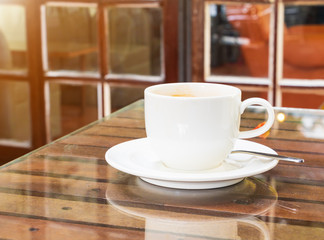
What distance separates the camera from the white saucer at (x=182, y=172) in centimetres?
69

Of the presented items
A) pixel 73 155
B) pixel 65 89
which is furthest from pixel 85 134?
pixel 65 89

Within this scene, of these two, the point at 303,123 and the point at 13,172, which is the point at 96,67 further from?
the point at 13,172

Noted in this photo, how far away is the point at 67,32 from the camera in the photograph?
249cm

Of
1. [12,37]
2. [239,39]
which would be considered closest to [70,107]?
[12,37]

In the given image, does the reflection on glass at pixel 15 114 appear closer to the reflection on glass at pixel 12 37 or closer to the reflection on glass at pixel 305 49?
the reflection on glass at pixel 12 37

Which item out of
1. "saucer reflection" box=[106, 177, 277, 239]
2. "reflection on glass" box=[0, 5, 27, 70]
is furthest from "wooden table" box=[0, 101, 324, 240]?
"reflection on glass" box=[0, 5, 27, 70]

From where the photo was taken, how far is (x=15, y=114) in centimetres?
262

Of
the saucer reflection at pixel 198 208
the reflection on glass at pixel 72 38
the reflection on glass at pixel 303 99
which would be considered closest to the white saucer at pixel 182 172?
the saucer reflection at pixel 198 208

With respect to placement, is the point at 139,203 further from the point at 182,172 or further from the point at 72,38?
the point at 72,38

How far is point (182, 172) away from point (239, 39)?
64.5 inches

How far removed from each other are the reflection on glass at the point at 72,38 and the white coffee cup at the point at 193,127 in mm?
1718

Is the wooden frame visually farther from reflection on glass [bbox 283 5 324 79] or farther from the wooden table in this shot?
the wooden table

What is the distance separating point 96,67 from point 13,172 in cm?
168

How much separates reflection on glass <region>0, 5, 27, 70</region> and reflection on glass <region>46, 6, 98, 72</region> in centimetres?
12
